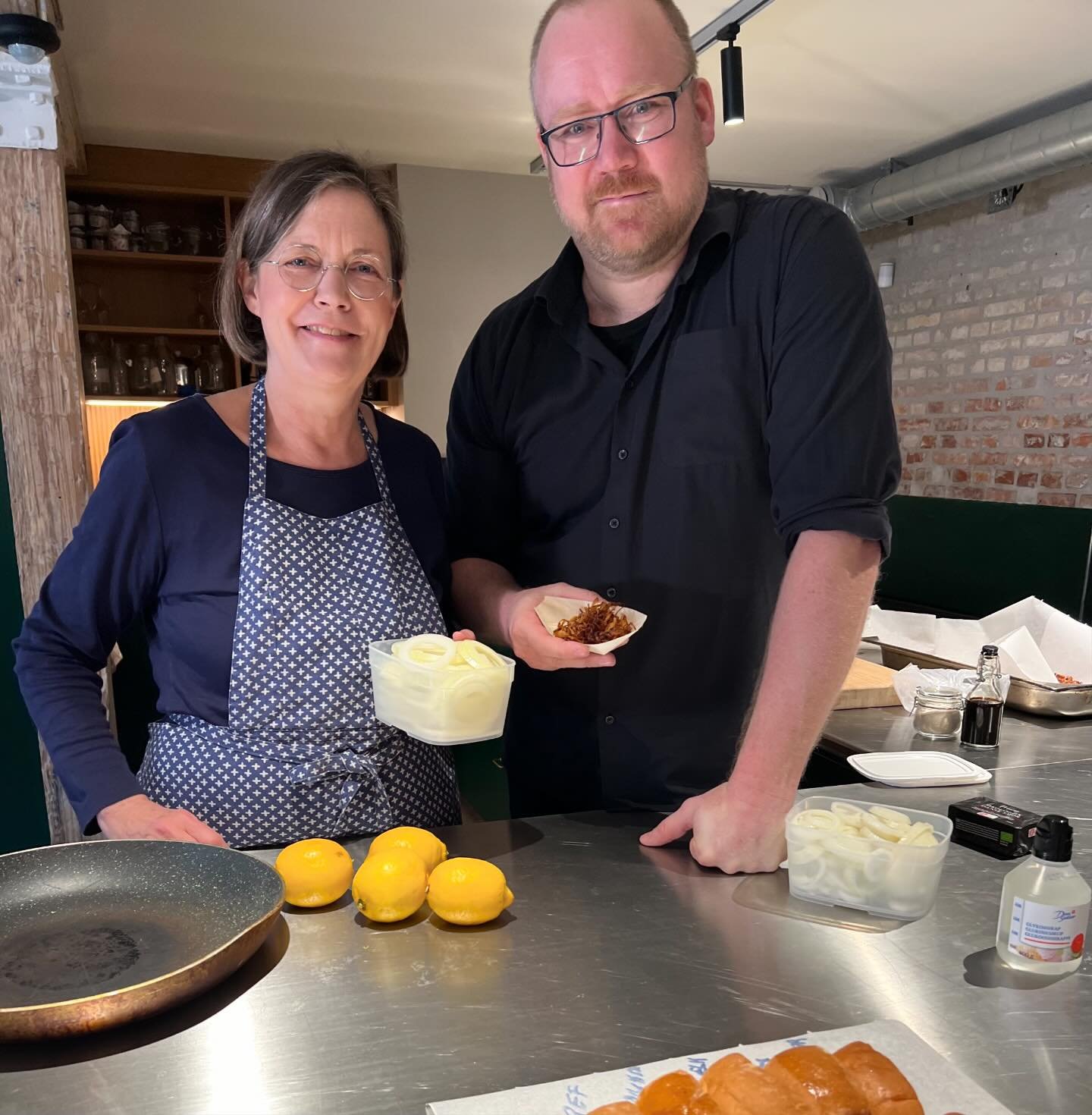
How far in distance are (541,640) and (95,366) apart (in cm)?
551

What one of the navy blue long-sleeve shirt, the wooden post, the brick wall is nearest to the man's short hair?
the navy blue long-sleeve shirt

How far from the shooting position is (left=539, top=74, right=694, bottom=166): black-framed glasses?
1.48 metres

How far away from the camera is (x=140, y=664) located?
2.77 meters

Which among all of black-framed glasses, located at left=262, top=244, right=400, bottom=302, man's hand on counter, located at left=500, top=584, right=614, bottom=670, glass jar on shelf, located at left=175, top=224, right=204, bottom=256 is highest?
glass jar on shelf, located at left=175, top=224, right=204, bottom=256

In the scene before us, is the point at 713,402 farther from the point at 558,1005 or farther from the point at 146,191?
the point at 146,191

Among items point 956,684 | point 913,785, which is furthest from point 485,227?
point 913,785

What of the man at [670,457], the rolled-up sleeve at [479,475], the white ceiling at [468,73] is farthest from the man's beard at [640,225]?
the white ceiling at [468,73]

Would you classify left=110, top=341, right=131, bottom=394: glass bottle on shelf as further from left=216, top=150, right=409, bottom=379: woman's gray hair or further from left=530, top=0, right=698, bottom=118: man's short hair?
left=530, top=0, right=698, bottom=118: man's short hair

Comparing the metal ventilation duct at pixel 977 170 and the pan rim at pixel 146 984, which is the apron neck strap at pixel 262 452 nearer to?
the pan rim at pixel 146 984

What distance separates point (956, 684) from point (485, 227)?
5.26 m

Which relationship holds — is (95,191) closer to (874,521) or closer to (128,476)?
(128,476)

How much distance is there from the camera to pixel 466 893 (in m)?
1.12

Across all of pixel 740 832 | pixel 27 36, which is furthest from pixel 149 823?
pixel 27 36

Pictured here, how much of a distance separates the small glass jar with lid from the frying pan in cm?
157
